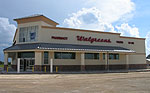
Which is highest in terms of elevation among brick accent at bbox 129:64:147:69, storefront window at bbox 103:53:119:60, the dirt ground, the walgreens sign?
the walgreens sign

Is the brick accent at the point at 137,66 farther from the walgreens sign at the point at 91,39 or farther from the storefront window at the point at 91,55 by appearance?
the storefront window at the point at 91,55

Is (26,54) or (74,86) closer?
(74,86)

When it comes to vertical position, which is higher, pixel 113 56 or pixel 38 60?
pixel 113 56

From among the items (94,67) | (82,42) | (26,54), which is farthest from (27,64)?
(94,67)

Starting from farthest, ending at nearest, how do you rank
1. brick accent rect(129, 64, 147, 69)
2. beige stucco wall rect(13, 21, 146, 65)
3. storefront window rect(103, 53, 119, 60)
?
brick accent rect(129, 64, 147, 69) → storefront window rect(103, 53, 119, 60) → beige stucco wall rect(13, 21, 146, 65)

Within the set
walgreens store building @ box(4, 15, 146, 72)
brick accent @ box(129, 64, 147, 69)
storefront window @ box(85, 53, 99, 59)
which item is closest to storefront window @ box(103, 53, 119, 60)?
walgreens store building @ box(4, 15, 146, 72)

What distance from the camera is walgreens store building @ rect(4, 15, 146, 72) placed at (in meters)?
27.8

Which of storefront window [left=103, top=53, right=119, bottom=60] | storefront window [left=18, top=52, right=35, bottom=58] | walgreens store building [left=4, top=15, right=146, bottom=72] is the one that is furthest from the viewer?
storefront window [left=103, top=53, right=119, bottom=60]

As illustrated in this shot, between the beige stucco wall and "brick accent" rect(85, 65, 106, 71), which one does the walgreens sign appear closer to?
the beige stucco wall

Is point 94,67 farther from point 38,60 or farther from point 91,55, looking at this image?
point 38,60

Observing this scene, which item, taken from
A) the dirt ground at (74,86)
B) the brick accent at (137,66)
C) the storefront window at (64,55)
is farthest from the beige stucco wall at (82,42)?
the dirt ground at (74,86)

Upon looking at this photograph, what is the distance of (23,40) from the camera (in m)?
30.5

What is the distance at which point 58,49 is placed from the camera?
88.4ft

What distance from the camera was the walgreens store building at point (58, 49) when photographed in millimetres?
27766
